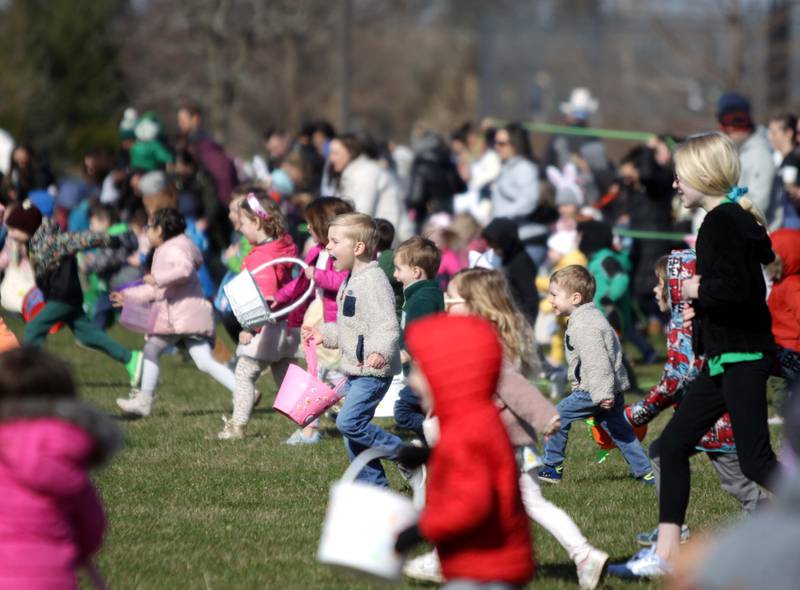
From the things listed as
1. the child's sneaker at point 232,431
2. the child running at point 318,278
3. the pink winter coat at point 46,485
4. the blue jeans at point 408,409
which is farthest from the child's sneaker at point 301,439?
the pink winter coat at point 46,485

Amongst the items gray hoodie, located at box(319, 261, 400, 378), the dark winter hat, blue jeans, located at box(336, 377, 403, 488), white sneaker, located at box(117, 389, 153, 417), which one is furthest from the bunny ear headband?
the dark winter hat

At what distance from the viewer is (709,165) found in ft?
18.8

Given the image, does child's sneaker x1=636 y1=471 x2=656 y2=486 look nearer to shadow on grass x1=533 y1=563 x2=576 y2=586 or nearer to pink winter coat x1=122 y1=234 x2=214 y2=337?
shadow on grass x1=533 y1=563 x2=576 y2=586

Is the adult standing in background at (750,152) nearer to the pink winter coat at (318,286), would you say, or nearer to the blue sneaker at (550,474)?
the blue sneaker at (550,474)

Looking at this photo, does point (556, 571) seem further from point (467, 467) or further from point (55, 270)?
point (55, 270)

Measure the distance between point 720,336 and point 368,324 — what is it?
212 centimetres

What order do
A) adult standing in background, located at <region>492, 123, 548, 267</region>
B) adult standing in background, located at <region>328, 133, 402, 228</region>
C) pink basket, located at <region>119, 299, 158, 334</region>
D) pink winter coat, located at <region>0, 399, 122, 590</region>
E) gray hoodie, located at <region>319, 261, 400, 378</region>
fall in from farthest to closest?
adult standing in background, located at <region>492, 123, 548, 267</region> < adult standing in background, located at <region>328, 133, 402, 228</region> < pink basket, located at <region>119, 299, 158, 334</region> < gray hoodie, located at <region>319, 261, 400, 378</region> < pink winter coat, located at <region>0, 399, 122, 590</region>

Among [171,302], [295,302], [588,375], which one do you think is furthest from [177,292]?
[588,375]

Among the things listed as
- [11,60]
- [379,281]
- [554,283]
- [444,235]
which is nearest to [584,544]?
[379,281]

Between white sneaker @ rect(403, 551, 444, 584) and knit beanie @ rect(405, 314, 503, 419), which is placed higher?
knit beanie @ rect(405, 314, 503, 419)

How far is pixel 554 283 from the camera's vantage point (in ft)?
26.3

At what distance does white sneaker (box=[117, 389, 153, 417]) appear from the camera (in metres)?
10.1

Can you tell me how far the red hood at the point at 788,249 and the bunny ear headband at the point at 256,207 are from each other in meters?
3.19

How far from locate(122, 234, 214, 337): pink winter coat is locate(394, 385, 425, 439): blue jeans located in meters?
2.63
